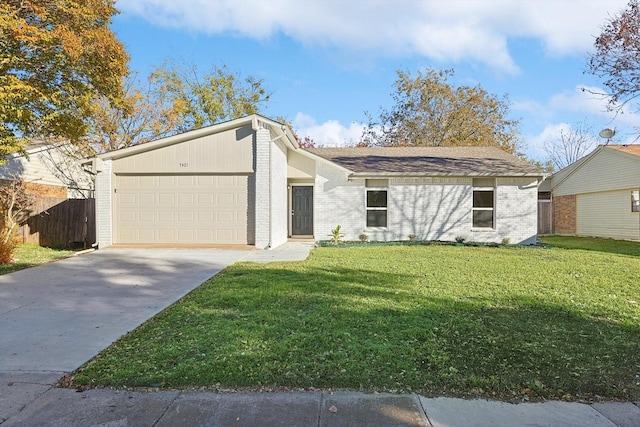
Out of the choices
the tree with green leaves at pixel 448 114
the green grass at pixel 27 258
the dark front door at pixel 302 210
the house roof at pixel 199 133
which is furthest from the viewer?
the tree with green leaves at pixel 448 114

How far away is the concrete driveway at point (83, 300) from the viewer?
156 inches

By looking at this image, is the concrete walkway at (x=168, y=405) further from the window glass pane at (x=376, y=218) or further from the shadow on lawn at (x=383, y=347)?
the window glass pane at (x=376, y=218)

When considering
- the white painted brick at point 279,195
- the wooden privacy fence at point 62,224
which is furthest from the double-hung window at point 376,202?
the wooden privacy fence at point 62,224

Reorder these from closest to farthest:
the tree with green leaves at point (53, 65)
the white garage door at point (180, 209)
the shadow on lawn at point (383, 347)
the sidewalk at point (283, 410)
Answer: the sidewalk at point (283, 410) < the shadow on lawn at point (383, 347) < the tree with green leaves at point (53, 65) < the white garage door at point (180, 209)

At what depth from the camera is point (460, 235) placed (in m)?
14.5

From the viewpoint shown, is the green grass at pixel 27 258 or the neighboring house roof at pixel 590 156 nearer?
the green grass at pixel 27 258

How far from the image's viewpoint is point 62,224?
13.8 metres

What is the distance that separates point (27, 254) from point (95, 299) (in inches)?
280

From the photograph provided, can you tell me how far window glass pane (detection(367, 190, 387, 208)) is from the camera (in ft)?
47.8

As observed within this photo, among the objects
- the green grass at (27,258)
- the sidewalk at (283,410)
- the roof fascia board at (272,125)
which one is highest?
the roof fascia board at (272,125)

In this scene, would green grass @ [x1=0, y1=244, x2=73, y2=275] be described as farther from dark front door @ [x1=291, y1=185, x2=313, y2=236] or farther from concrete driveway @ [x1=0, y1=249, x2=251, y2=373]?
dark front door @ [x1=291, y1=185, x2=313, y2=236]

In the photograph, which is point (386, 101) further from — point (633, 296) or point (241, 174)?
point (633, 296)

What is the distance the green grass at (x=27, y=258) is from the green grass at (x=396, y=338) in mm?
5275

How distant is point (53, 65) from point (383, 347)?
11.8m
